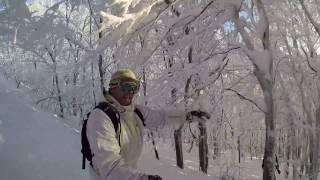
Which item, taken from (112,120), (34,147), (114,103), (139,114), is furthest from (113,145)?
(34,147)

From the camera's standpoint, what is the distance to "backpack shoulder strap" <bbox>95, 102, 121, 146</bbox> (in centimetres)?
286

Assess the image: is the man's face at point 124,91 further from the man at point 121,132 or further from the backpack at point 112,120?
the backpack at point 112,120

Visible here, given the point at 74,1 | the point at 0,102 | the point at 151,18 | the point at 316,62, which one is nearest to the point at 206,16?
the point at 151,18

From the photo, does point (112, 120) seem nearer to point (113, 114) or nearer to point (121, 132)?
point (113, 114)

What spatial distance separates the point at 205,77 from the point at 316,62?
2225 millimetres

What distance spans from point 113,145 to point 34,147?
8.34 metres

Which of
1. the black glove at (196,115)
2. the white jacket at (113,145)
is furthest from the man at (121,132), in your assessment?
the black glove at (196,115)

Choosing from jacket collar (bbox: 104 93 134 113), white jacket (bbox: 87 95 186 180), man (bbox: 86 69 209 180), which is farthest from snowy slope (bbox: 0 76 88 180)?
jacket collar (bbox: 104 93 134 113)

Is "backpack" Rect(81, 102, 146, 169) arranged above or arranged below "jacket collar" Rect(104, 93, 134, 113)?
below

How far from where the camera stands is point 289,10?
9062mm

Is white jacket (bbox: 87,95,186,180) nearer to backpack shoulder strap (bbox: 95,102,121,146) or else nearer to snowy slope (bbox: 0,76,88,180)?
backpack shoulder strap (bbox: 95,102,121,146)

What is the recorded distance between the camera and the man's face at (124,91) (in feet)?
9.89

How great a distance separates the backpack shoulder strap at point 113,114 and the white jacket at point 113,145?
0.03 m

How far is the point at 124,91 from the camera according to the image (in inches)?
119
